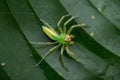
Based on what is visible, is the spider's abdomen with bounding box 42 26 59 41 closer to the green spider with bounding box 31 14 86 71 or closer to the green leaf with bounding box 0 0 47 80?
the green spider with bounding box 31 14 86 71

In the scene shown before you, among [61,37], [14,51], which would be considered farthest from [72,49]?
[14,51]

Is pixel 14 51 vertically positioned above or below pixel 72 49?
above

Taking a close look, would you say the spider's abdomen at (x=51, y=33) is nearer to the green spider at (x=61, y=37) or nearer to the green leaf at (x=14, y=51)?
the green spider at (x=61, y=37)

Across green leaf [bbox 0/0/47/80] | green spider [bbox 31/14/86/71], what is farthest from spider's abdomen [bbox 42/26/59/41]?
green leaf [bbox 0/0/47/80]

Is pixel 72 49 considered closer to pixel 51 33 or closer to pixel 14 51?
pixel 51 33

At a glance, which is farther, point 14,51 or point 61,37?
point 61,37

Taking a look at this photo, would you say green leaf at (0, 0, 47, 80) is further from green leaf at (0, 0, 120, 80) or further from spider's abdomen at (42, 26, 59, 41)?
spider's abdomen at (42, 26, 59, 41)

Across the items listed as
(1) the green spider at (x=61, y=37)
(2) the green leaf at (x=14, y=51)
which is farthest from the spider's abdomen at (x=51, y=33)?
(2) the green leaf at (x=14, y=51)

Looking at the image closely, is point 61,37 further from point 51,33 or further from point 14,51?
point 14,51

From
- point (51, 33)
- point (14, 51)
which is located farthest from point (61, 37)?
point (14, 51)

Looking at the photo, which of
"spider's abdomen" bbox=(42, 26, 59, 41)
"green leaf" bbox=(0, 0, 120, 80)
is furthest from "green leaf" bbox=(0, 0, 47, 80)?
"spider's abdomen" bbox=(42, 26, 59, 41)
